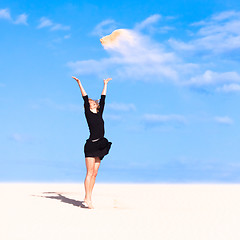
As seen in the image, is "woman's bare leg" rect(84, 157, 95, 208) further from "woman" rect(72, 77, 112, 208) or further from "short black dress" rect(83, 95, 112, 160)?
"short black dress" rect(83, 95, 112, 160)

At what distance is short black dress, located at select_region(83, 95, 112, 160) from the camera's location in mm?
9867
